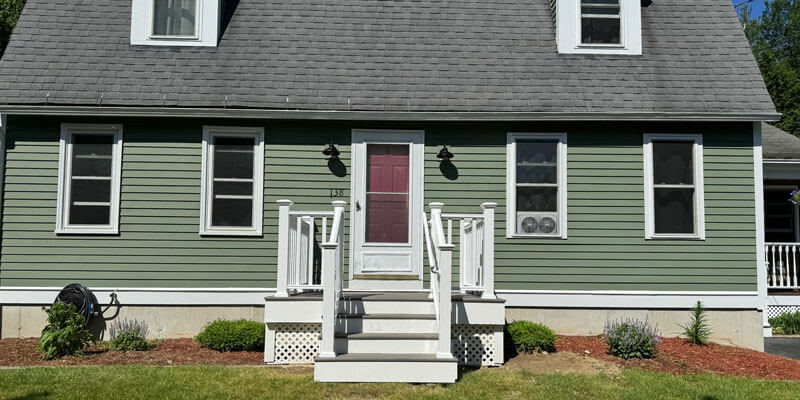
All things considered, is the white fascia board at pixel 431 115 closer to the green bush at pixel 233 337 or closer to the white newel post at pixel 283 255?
the white newel post at pixel 283 255

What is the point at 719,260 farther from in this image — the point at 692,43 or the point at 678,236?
the point at 692,43

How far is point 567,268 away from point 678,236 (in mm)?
1612

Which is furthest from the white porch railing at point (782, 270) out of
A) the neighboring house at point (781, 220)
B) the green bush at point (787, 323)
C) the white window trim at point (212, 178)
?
the white window trim at point (212, 178)

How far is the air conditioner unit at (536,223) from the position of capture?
8.46m

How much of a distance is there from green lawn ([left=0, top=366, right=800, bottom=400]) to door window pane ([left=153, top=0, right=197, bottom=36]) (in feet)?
16.5

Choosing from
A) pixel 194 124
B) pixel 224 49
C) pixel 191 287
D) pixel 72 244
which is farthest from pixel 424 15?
pixel 72 244

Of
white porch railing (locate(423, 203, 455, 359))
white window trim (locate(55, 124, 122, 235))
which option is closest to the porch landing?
white porch railing (locate(423, 203, 455, 359))

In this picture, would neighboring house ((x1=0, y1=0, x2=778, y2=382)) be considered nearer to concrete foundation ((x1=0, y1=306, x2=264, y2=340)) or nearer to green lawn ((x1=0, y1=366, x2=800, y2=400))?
concrete foundation ((x1=0, y1=306, x2=264, y2=340))

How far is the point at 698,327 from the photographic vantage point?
812 centimetres

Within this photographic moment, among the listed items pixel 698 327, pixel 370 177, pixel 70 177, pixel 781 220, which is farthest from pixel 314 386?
pixel 781 220

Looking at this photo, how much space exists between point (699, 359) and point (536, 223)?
8.62 feet

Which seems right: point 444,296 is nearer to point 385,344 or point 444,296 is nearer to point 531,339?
point 385,344

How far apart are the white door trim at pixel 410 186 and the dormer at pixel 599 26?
109 inches

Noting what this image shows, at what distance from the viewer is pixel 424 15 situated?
9.51 m
